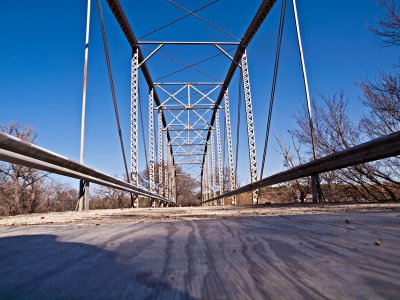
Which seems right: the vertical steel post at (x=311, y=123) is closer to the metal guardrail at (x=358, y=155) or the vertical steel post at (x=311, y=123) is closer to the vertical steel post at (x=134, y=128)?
the metal guardrail at (x=358, y=155)

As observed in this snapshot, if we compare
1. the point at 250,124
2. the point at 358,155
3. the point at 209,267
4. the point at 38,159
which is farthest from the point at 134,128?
the point at 209,267

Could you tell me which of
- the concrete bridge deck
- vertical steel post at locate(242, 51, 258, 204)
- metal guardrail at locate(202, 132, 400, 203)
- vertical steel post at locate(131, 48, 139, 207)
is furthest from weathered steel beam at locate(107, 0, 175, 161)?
the concrete bridge deck

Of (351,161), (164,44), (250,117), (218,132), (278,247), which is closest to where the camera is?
(278,247)

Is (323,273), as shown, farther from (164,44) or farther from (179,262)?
(164,44)

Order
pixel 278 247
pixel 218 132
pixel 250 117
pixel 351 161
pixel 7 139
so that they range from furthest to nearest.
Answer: pixel 218 132 < pixel 250 117 < pixel 351 161 < pixel 7 139 < pixel 278 247

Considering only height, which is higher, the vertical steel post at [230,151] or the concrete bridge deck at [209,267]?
the vertical steel post at [230,151]

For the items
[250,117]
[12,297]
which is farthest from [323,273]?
[250,117]

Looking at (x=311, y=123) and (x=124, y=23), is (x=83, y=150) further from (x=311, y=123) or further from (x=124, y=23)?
(x=124, y=23)

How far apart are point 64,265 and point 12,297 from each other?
160 millimetres

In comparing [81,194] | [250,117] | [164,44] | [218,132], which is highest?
[164,44]

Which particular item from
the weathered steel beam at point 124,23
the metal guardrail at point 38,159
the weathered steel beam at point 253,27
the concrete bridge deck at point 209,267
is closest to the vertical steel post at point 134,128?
the weathered steel beam at point 124,23

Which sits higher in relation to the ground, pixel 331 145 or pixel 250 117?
pixel 250 117

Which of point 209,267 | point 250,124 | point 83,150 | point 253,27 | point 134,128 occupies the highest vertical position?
point 253,27

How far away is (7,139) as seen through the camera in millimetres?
1860
